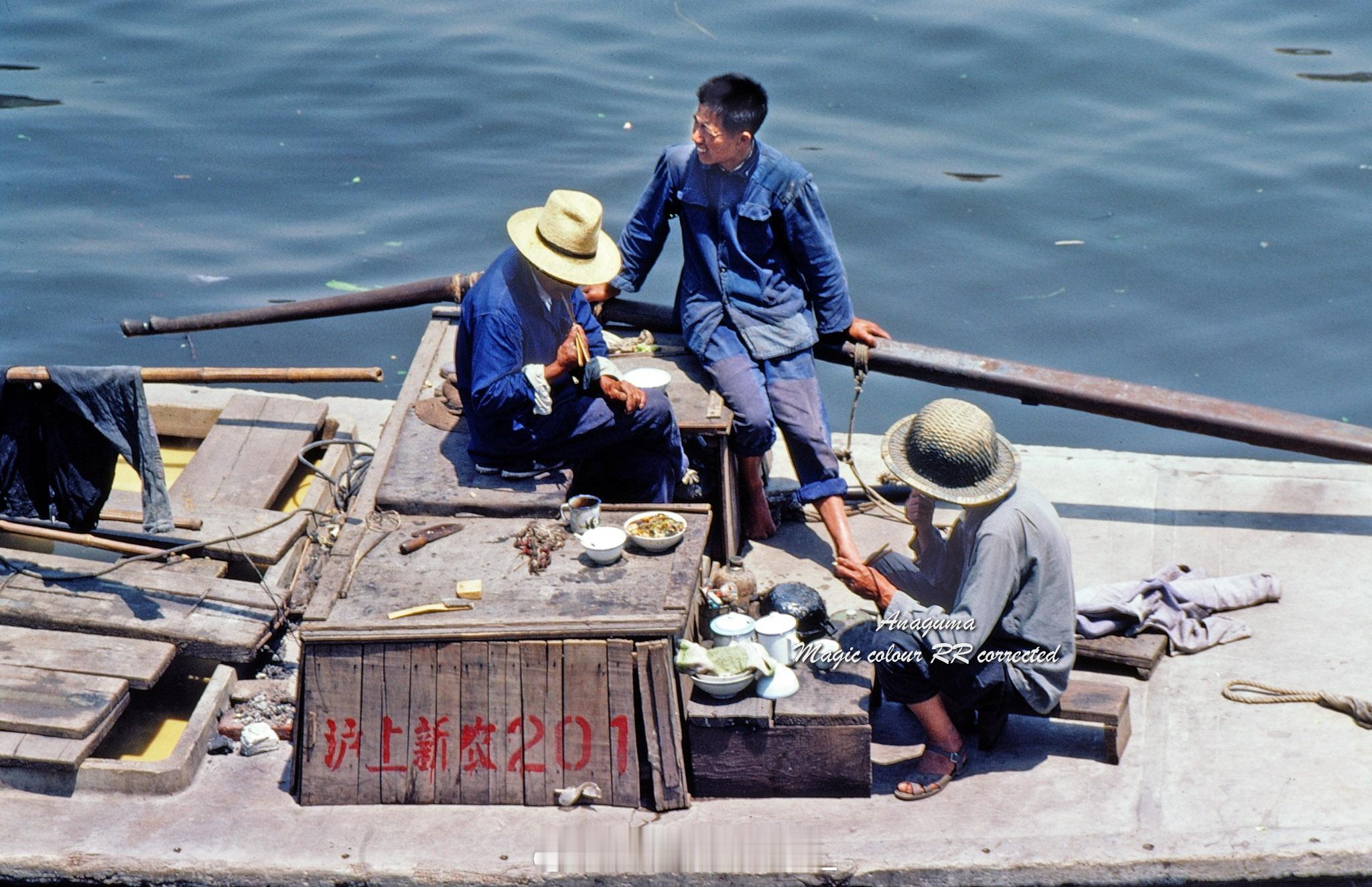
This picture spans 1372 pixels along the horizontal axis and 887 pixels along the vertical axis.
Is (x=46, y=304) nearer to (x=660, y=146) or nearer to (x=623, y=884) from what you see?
(x=660, y=146)

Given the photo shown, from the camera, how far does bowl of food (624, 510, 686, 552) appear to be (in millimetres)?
5410

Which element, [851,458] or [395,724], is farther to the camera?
[851,458]

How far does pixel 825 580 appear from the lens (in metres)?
6.59

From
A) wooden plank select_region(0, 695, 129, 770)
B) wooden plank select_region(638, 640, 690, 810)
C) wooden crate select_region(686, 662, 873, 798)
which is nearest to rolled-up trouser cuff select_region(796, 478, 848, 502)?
wooden crate select_region(686, 662, 873, 798)

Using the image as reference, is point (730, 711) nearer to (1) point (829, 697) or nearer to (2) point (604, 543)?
(1) point (829, 697)

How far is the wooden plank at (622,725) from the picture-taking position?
4.86 m

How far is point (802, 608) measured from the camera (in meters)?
5.50

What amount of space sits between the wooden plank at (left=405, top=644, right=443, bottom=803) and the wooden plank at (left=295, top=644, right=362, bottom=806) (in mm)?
193

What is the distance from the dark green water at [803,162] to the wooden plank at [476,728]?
5.67 meters

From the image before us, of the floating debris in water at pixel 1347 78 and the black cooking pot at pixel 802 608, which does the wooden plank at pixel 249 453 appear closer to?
the black cooking pot at pixel 802 608

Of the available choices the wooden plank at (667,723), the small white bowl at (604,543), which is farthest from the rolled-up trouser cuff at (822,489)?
the wooden plank at (667,723)

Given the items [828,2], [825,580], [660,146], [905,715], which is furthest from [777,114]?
[905,715]

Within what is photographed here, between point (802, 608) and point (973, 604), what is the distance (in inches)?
38.1

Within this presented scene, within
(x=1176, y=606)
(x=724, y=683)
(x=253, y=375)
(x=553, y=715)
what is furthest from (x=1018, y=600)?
(x=253, y=375)
